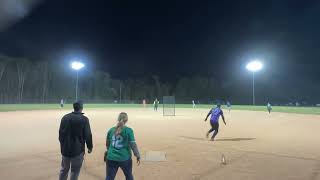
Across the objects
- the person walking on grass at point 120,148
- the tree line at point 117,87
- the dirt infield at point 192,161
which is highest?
the tree line at point 117,87

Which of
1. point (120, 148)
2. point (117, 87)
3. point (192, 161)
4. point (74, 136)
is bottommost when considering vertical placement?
point (192, 161)

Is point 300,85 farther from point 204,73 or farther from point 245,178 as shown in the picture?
point 245,178

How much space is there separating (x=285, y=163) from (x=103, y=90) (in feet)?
350

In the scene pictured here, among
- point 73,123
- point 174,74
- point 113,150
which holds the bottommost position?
point 113,150

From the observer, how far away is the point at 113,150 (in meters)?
5.94

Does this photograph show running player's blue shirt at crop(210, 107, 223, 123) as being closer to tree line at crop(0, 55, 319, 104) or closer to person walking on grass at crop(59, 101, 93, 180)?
person walking on grass at crop(59, 101, 93, 180)

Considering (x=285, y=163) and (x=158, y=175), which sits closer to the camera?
(x=158, y=175)

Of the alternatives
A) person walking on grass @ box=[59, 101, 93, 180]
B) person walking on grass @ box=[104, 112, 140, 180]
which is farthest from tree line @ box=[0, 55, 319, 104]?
person walking on grass @ box=[104, 112, 140, 180]

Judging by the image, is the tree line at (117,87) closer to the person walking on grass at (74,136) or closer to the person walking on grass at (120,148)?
the person walking on grass at (74,136)

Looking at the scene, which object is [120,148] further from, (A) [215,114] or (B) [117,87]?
(B) [117,87]

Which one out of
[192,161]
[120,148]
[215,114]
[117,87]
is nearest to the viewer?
[120,148]

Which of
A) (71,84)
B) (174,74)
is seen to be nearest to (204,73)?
(174,74)

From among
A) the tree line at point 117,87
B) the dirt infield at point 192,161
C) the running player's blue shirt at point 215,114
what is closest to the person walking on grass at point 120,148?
the dirt infield at point 192,161

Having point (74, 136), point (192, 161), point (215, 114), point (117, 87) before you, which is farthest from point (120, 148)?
point (117, 87)
